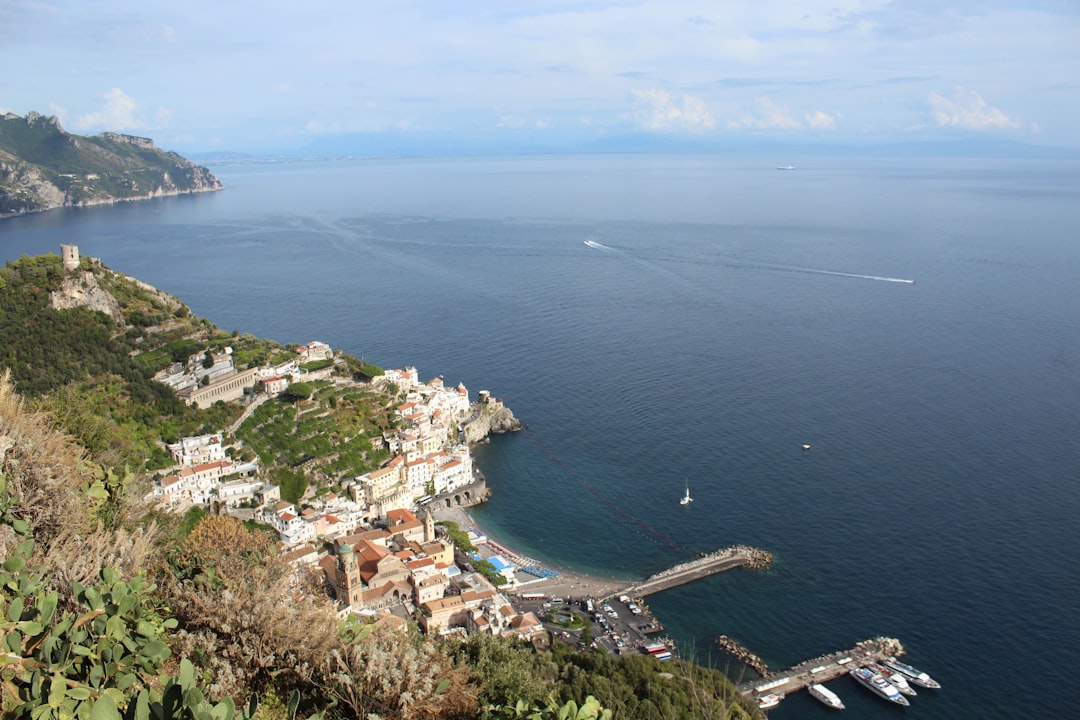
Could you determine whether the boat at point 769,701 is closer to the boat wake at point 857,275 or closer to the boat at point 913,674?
the boat at point 913,674

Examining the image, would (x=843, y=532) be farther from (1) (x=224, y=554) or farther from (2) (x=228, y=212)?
(2) (x=228, y=212)

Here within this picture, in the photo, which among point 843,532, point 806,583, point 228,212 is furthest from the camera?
point 228,212

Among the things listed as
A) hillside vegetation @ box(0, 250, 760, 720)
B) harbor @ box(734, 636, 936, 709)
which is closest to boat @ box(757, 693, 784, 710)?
harbor @ box(734, 636, 936, 709)

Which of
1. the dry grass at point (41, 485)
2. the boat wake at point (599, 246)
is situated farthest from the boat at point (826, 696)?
the boat wake at point (599, 246)

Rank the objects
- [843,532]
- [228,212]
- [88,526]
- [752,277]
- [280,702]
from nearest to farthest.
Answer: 1. [280,702]
2. [88,526]
3. [843,532]
4. [752,277]
5. [228,212]

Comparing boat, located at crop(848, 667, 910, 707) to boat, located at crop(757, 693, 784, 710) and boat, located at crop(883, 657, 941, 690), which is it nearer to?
boat, located at crop(883, 657, 941, 690)

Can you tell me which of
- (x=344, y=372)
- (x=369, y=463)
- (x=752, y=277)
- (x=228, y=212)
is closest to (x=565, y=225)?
(x=752, y=277)
